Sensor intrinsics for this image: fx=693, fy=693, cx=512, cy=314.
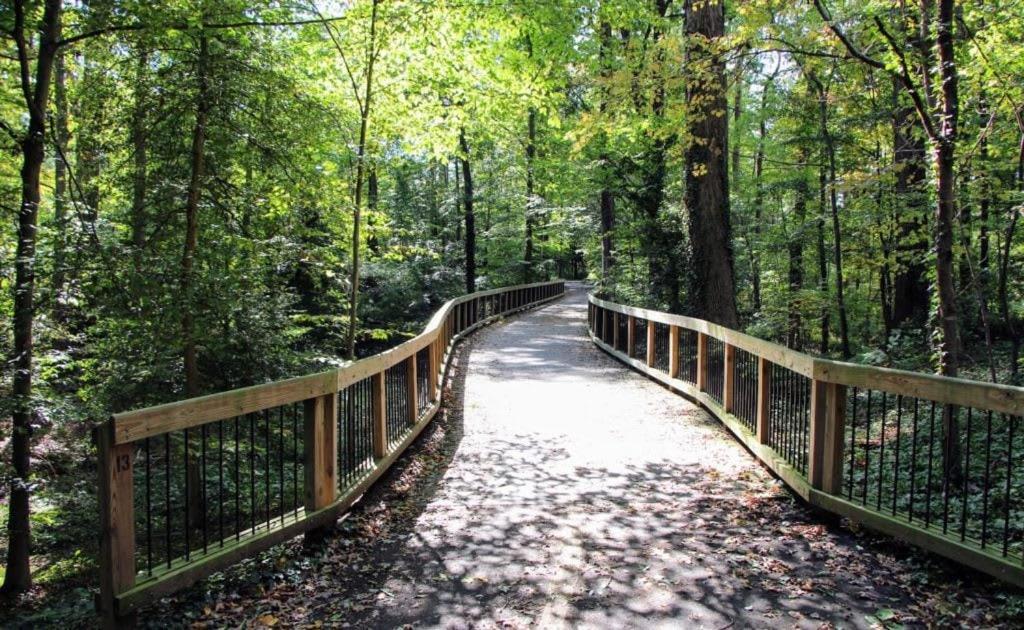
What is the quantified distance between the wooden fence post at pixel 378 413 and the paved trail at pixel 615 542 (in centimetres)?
57

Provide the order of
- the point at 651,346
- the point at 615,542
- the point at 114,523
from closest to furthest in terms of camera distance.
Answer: the point at 114,523
the point at 615,542
the point at 651,346

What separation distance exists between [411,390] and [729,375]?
11.3 feet

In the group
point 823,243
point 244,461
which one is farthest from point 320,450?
point 823,243

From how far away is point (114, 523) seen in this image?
3012 mm

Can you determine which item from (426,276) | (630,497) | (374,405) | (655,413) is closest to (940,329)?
(630,497)

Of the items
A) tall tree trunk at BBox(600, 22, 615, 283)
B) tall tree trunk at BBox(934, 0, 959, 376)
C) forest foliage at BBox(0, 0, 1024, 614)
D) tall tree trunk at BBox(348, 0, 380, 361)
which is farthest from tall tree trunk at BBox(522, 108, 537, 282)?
tall tree trunk at BBox(934, 0, 959, 376)

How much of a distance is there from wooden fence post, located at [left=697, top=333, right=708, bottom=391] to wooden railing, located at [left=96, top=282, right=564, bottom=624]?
3.35m

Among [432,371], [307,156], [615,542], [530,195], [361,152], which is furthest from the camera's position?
[530,195]

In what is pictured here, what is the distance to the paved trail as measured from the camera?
3479 mm

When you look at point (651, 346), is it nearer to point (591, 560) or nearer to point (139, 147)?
point (591, 560)

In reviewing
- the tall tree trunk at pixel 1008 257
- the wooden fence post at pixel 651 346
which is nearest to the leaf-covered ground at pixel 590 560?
the tall tree trunk at pixel 1008 257

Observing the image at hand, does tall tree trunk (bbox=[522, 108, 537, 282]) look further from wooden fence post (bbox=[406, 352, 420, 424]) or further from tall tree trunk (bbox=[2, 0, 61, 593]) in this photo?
tall tree trunk (bbox=[2, 0, 61, 593])

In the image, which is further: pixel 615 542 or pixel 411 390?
pixel 411 390

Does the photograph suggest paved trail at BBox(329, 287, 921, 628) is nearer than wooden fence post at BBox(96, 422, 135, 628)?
No
